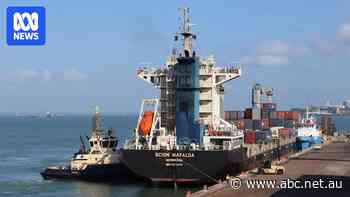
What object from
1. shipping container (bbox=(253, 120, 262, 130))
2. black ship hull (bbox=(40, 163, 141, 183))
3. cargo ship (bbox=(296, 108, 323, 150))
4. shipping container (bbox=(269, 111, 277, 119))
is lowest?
black ship hull (bbox=(40, 163, 141, 183))

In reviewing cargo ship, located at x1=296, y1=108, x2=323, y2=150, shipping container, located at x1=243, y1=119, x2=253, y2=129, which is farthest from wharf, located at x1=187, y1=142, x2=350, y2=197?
cargo ship, located at x1=296, y1=108, x2=323, y2=150

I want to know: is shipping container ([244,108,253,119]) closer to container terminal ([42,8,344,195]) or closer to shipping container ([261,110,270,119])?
shipping container ([261,110,270,119])

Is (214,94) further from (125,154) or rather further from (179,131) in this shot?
(125,154)

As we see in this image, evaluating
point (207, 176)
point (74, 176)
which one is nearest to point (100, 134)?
point (74, 176)

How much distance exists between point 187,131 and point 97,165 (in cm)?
1174

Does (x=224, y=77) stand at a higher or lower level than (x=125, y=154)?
higher

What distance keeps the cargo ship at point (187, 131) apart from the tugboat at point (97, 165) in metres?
5.21

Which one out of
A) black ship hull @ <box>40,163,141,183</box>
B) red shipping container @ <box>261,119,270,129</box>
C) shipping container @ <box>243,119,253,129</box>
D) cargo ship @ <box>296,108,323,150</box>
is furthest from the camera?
cargo ship @ <box>296,108,323,150</box>

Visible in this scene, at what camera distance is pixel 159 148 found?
57.0m

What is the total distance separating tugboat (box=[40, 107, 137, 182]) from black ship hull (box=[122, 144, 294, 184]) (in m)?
7.56

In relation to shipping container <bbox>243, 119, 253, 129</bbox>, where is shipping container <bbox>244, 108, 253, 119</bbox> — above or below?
above

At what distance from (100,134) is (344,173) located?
27.5 metres

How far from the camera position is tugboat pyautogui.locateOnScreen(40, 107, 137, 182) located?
6650cm

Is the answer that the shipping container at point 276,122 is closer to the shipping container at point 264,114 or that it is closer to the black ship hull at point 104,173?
the shipping container at point 264,114
